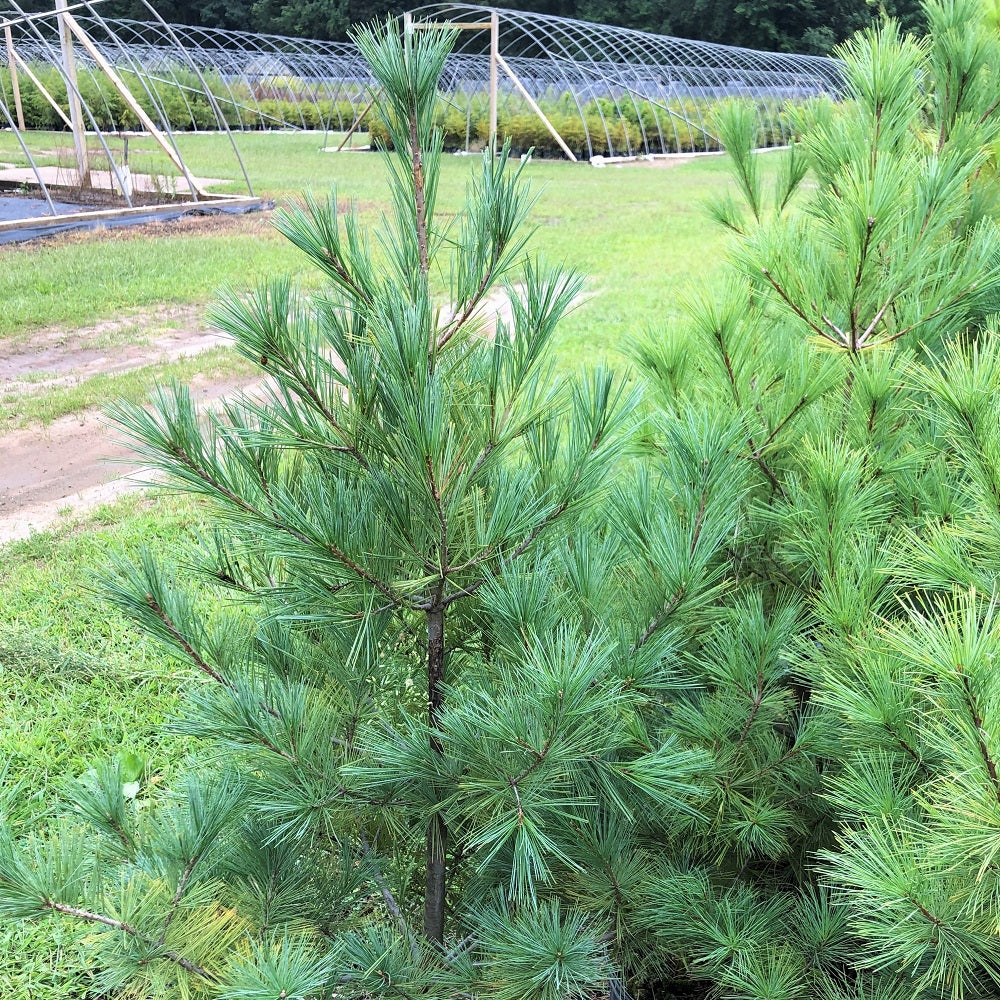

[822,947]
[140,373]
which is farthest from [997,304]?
[140,373]

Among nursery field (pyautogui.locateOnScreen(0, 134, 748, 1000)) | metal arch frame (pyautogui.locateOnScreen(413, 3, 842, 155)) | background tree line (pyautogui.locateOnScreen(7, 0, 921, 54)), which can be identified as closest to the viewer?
nursery field (pyautogui.locateOnScreen(0, 134, 748, 1000))

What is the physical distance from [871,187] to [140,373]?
21.1 ft

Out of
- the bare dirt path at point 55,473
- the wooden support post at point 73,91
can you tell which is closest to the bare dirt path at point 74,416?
the bare dirt path at point 55,473

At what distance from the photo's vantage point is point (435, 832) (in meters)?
1.60

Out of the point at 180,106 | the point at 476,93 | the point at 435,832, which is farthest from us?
the point at 180,106

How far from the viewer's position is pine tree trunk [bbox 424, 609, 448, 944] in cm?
156

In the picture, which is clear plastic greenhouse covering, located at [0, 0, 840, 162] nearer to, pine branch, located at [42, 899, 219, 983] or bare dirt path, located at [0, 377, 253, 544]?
bare dirt path, located at [0, 377, 253, 544]

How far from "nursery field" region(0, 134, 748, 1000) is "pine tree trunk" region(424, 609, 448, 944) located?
438 mm

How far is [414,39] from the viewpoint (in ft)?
4.61

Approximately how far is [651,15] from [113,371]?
1743 inches

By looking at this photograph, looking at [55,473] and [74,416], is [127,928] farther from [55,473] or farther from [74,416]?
[74,416]

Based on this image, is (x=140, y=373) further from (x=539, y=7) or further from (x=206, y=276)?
(x=539, y=7)

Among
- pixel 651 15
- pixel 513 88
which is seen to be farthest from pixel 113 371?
pixel 651 15

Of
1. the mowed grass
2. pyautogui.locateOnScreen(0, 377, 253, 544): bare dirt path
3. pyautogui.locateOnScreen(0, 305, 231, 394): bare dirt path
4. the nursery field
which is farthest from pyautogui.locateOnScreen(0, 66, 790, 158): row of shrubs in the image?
pyautogui.locateOnScreen(0, 377, 253, 544): bare dirt path
